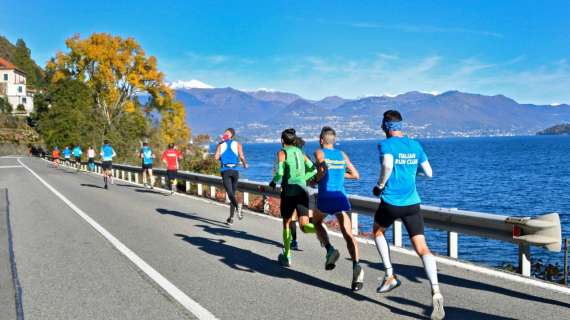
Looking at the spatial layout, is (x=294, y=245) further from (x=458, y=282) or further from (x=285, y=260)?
(x=458, y=282)

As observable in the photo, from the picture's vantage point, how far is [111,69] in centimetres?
5372

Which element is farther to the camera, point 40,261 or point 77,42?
point 77,42

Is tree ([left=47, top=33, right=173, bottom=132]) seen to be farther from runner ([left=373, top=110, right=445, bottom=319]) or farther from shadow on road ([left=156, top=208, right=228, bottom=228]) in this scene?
runner ([left=373, top=110, right=445, bottom=319])

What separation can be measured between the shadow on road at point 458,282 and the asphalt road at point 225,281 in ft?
0.04

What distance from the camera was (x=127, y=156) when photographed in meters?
52.2

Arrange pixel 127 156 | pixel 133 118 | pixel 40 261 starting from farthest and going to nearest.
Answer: pixel 133 118 < pixel 127 156 < pixel 40 261

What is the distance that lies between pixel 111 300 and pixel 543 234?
4845 mm

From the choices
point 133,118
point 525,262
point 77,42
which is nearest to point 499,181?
point 133,118

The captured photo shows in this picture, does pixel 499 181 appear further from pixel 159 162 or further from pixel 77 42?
pixel 77 42

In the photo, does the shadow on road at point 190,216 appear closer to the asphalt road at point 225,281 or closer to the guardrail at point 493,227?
the asphalt road at point 225,281

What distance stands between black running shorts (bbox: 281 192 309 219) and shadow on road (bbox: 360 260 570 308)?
1.17m

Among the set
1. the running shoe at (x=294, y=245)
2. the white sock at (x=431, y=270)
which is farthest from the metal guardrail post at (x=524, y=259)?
the running shoe at (x=294, y=245)

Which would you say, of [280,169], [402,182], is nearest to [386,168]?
[402,182]

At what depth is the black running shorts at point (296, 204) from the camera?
7.93 m
